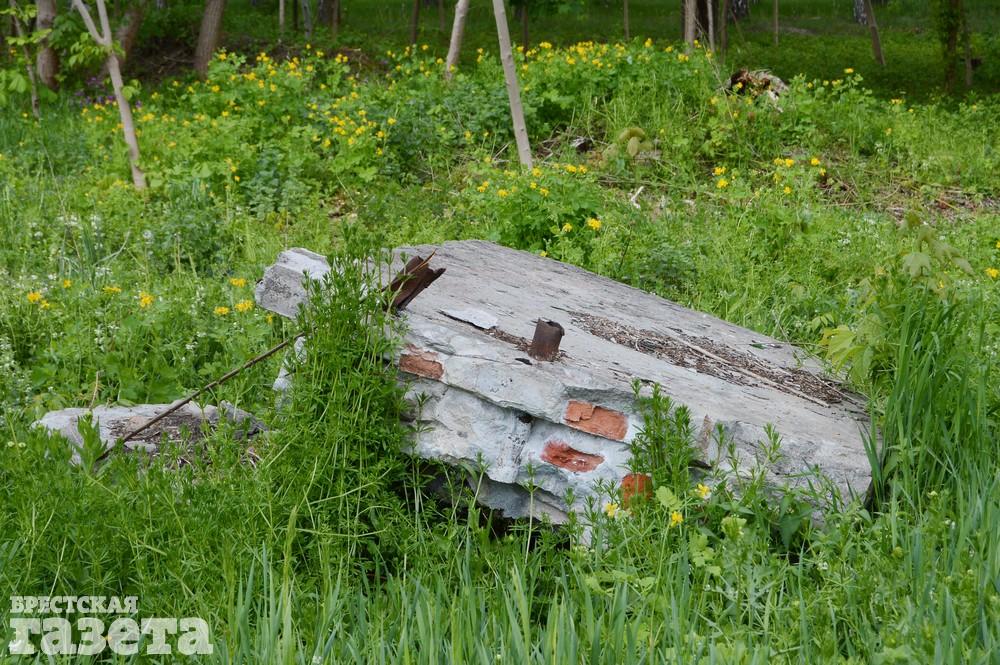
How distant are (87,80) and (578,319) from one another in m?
11.6

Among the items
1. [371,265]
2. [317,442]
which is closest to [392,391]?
[317,442]

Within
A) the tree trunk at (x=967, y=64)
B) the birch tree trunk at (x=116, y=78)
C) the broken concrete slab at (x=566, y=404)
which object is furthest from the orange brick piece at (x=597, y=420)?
the tree trunk at (x=967, y=64)

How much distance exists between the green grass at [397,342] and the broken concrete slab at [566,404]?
0.11 meters

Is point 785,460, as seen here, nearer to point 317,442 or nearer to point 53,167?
point 317,442

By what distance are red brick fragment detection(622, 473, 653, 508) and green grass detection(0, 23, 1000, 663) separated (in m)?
0.05

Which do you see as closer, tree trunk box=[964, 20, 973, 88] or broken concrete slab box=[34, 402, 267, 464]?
broken concrete slab box=[34, 402, 267, 464]

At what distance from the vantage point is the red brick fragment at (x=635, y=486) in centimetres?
282

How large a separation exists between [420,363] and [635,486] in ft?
2.62

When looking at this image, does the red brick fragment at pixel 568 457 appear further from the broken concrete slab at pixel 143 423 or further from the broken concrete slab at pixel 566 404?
the broken concrete slab at pixel 143 423

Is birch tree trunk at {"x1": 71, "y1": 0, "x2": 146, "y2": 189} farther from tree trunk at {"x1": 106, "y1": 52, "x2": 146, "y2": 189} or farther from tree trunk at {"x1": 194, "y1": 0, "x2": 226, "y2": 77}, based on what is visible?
tree trunk at {"x1": 194, "y1": 0, "x2": 226, "y2": 77}

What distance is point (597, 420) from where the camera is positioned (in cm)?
296

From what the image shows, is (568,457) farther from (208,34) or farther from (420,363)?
(208,34)

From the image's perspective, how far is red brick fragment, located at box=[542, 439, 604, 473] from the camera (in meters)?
2.96

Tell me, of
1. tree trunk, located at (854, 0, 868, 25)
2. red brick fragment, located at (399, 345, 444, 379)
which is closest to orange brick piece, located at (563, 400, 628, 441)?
red brick fragment, located at (399, 345, 444, 379)
